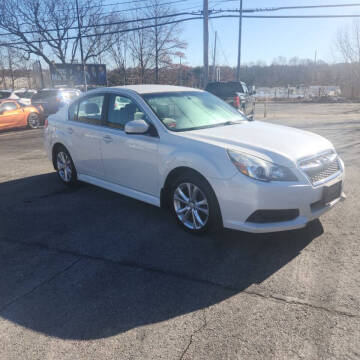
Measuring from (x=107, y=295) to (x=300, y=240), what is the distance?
83.5 inches

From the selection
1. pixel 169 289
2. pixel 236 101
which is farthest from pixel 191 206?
pixel 236 101

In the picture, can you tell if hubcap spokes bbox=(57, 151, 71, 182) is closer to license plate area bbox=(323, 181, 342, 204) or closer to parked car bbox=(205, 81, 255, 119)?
license plate area bbox=(323, 181, 342, 204)

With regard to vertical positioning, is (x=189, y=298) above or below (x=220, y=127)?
below

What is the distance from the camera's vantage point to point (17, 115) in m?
14.7

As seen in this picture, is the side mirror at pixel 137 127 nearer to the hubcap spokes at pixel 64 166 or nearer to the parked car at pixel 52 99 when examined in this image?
the hubcap spokes at pixel 64 166

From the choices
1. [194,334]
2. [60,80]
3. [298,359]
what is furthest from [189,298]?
[60,80]

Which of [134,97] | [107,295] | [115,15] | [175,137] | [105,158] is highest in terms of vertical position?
[115,15]

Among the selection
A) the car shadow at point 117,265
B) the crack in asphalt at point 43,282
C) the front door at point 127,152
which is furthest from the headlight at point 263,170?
the crack in asphalt at point 43,282

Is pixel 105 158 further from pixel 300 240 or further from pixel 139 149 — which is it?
pixel 300 240

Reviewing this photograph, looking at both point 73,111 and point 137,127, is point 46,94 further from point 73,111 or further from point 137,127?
point 137,127

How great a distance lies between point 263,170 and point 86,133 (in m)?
2.97

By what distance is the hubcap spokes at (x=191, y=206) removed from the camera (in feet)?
12.8

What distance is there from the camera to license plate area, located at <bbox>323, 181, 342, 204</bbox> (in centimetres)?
362

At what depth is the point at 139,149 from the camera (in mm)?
4438
